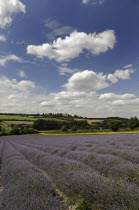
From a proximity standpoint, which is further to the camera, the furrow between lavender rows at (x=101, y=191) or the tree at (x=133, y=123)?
the tree at (x=133, y=123)

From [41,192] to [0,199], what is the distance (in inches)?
32.2

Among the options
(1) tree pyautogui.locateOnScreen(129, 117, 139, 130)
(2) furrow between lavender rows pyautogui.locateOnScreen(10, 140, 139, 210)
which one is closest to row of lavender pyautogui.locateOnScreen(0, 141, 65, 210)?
(2) furrow between lavender rows pyautogui.locateOnScreen(10, 140, 139, 210)

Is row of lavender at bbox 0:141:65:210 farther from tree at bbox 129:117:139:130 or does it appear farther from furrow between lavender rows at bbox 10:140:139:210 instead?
tree at bbox 129:117:139:130

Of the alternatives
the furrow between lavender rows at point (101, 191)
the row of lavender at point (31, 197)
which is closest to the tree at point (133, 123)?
the furrow between lavender rows at point (101, 191)

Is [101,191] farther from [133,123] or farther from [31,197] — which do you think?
[133,123]

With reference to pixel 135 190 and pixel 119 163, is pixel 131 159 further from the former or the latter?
pixel 135 190

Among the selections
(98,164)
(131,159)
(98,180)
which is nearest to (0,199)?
(98,180)

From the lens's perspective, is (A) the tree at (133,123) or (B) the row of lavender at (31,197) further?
(A) the tree at (133,123)

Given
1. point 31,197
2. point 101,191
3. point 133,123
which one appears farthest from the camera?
point 133,123

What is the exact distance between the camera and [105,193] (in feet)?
10.2

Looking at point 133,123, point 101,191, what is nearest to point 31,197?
point 101,191

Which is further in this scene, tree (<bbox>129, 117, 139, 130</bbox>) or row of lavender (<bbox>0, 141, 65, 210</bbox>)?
tree (<bbox>129, 117, 139, 130</bbox>)

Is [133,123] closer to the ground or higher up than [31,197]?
closer to the ground

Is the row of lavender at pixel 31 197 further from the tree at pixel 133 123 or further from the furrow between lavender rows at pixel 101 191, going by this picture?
the tree at pixel 133 123
